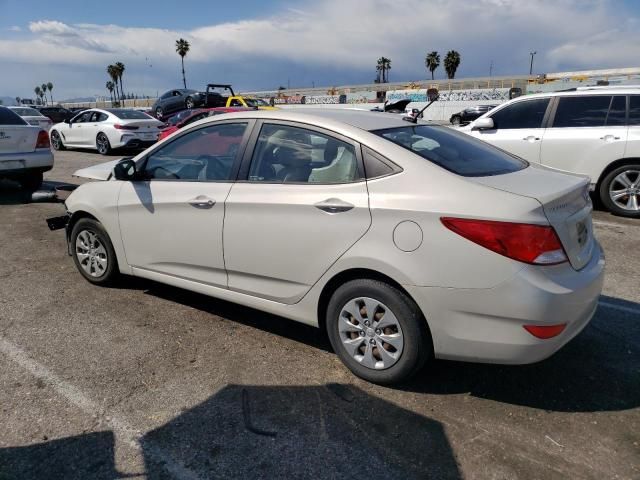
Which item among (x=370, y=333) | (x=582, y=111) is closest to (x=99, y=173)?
(x=370, y=333)

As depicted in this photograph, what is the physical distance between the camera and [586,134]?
24.3 feet

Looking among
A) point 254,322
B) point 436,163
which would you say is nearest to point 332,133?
point 436,163

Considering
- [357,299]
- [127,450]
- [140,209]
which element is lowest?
[127,450]

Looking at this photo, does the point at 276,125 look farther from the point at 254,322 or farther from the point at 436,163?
the point at 254,322

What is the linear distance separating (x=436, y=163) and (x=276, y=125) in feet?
3.79

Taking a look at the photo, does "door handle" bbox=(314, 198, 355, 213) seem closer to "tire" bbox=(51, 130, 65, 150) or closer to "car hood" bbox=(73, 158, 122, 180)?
"car hood" bbox=(73, 158, 122, 180)

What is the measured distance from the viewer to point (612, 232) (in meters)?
6.46

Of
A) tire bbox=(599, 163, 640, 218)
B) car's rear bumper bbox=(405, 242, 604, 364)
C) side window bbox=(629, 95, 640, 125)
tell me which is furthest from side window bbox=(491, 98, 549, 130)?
car's rear bumper bbox=(405, 242, 604, 364)

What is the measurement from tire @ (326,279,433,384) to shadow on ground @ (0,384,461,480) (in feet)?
0.67

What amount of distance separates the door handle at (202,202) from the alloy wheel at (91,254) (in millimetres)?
1328

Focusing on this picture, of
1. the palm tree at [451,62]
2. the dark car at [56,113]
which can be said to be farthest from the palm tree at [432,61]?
the dark car at [56,113]

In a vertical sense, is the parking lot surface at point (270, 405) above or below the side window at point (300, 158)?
below

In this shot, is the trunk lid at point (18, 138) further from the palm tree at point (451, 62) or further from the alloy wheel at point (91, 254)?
the palm tree at point (451, 62)

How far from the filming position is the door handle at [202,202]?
363cm
